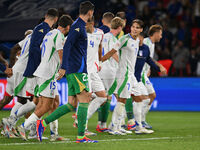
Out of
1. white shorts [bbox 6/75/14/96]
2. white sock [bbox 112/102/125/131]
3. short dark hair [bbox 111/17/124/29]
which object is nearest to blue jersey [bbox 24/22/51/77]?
short dark hair [bbox 111/17/124/29]

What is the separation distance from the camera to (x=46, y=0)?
18.4 m

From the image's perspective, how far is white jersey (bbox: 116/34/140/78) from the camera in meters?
10.0

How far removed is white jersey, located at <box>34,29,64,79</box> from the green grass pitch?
1.19 meters

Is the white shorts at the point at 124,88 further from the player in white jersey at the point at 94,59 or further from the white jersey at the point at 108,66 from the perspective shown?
the white jersey at the point at 108,66

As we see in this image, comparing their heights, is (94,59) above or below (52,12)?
below

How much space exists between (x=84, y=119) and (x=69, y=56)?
105cm

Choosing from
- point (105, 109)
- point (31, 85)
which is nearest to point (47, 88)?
point (31, 85)

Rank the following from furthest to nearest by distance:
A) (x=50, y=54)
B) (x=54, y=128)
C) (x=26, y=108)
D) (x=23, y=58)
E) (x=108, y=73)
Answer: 1. (x=108, y=73)
2. (x=23, y=58)
3. (x=26, y=108)
4. (x=54, y=128)
5. (x=50, y=54)

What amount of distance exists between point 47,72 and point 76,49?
0.81m

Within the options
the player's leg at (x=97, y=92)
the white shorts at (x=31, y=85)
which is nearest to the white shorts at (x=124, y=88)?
the player's leg at (x=97, y=92)

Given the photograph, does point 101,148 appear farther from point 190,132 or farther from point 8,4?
point 8,4

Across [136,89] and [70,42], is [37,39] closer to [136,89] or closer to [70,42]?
[70,42]

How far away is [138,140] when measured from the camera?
8.72m

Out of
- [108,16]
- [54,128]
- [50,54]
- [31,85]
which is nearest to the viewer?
[50,54]
